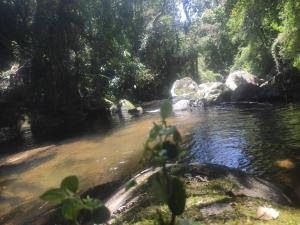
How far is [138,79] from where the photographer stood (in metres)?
29.0

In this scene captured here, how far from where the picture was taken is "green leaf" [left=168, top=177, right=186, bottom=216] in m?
1.03

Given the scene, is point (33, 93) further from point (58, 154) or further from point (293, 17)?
point (293, 17)

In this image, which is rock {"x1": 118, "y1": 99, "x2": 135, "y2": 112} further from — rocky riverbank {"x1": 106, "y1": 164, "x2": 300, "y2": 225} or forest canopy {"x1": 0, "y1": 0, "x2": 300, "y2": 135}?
rocky riverbank {"x1": 106, "y1": 164, "x2": 300, "y2": 225}

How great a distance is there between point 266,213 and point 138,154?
7.81m

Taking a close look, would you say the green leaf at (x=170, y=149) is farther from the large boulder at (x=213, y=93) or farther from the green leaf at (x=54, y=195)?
the large boulder at (x=213, y=93)

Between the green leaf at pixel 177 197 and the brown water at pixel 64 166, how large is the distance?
5782 millimetres

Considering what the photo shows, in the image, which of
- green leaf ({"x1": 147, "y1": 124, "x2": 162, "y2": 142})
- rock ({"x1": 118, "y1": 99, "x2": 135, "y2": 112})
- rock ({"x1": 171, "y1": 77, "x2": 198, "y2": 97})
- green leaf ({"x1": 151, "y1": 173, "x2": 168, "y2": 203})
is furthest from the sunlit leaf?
rock ({"x1": 171, "y1": 77, "x2": 198, "y2": 97})

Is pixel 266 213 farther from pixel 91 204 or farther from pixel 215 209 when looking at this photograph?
pixel 91 204

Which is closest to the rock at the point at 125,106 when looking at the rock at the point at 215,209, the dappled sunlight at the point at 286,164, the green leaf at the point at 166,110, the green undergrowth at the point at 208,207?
the dappled sunlight at the point at 286,164

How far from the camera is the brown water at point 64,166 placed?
25.7 feet

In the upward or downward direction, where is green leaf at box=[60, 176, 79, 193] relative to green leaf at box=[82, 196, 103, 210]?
upward

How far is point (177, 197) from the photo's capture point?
1.03 metres

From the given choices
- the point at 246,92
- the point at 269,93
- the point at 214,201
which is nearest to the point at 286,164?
the point at 214,201

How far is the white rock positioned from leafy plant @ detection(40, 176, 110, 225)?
209cm
